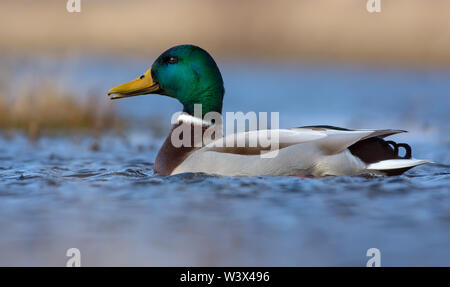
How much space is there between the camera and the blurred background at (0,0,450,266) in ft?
15.4

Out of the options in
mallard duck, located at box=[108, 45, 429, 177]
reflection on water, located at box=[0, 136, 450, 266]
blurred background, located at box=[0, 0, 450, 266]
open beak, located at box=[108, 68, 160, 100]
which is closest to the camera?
reflection on water, located at box=[0, 136, 450, 266]

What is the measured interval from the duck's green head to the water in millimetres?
899

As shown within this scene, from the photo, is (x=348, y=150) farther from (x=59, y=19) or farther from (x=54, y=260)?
(x=59, y=19)

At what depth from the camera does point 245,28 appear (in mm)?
18203

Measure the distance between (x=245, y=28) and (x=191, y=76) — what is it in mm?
11311

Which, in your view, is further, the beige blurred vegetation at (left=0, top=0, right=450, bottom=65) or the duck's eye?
the beige blurred vegetation at (left=0, top=0, right=450, bottom=65)

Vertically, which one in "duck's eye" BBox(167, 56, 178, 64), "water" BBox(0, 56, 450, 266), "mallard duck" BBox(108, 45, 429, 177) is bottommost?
"water" BBox(0, 56, 450, 266)

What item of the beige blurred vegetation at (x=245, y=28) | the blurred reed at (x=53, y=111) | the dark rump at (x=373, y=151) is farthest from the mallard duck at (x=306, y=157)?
the beige blurred vegetation at (x=245, y=28)

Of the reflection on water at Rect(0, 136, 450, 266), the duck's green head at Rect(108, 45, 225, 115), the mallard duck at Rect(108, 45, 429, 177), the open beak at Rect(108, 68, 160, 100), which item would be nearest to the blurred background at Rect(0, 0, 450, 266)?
the reflection on water at Rect(0, 136, 450, 266)

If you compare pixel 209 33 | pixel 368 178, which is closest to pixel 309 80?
pixel 209 33

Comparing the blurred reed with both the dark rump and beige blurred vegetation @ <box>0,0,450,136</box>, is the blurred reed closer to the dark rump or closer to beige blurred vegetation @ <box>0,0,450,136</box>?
beige blurred vegetation @ <box>0,0,450,136</box>

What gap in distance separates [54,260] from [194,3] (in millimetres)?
14935

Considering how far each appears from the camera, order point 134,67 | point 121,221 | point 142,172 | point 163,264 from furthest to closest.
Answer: point 134,67 → point 142,172 → point 121,221 → point 163,264

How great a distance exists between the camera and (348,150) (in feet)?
21.5
